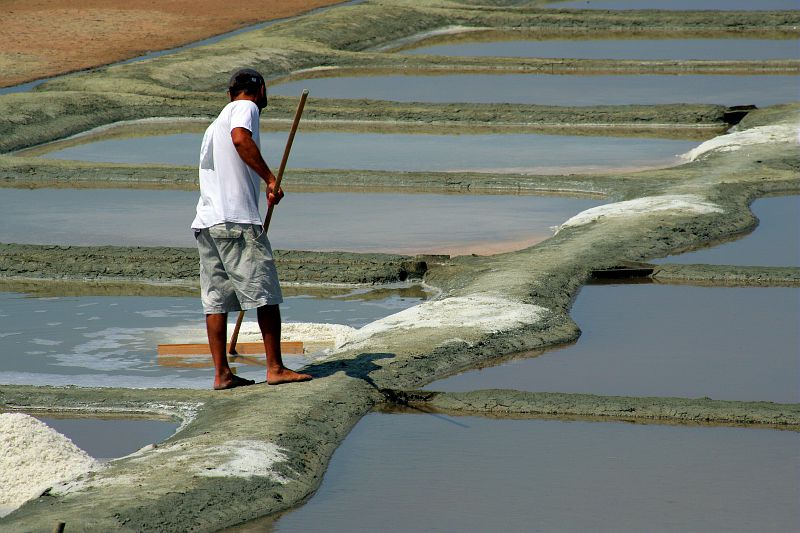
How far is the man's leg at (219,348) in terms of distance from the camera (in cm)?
540

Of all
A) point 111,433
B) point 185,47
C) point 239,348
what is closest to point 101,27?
point 185,47

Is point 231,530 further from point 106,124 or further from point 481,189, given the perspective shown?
point 106,124

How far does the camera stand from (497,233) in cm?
862

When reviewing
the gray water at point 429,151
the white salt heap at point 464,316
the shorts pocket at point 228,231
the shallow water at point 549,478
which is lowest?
the shallow water at point 549,478

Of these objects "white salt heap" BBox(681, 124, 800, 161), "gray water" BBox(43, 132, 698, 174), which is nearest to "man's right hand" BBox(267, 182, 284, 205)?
"gray water" BBox(43, 132, 698, 174)

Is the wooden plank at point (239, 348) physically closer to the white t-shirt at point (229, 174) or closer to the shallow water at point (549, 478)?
the white t-shirt at point (229, 174)

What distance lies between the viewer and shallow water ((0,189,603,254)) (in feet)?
27.7

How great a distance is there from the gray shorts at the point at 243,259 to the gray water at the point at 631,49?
12.8 m

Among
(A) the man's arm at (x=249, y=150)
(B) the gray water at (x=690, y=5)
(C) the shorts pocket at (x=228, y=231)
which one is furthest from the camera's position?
(B) the gray water at (x=690, y=5)

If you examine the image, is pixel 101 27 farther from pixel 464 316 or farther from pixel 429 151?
pixel 464 316

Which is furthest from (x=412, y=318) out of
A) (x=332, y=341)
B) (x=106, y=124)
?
(x=106, y=124)

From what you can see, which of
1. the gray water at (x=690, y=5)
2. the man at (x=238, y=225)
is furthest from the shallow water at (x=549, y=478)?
the gray water at (x=690, y=5)

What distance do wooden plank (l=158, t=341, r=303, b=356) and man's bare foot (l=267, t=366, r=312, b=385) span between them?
677mm

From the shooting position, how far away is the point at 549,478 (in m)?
4.44
